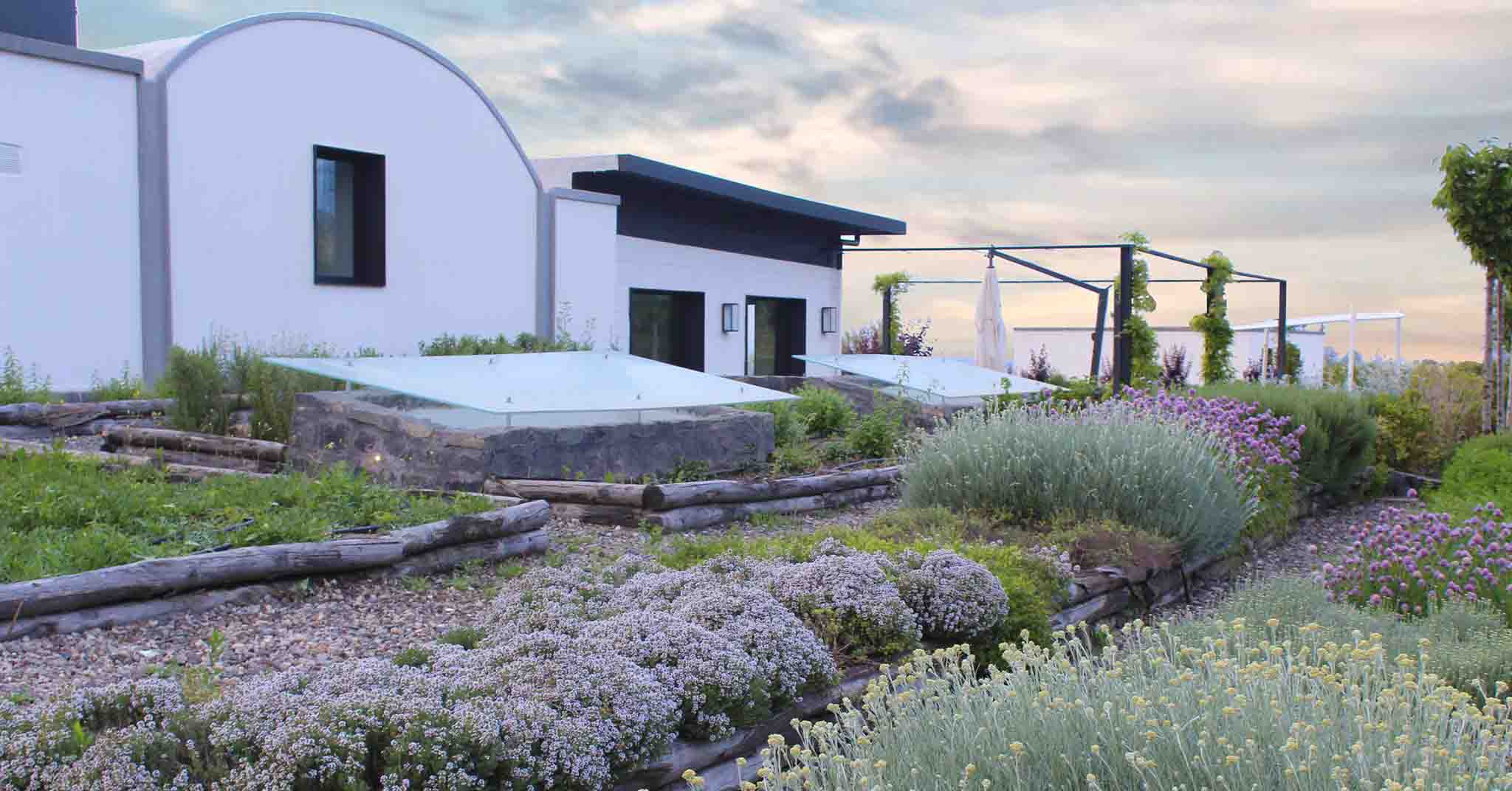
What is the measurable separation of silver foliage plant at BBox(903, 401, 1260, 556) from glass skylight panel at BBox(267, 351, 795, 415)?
236 cm

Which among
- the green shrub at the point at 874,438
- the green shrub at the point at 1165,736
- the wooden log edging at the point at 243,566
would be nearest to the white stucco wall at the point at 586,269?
the green shrub at the point at 874,438

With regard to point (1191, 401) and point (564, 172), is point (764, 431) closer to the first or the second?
point (1191, 401)

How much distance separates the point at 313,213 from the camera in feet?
40.0

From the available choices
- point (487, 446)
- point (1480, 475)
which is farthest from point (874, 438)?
point (1480, 475)

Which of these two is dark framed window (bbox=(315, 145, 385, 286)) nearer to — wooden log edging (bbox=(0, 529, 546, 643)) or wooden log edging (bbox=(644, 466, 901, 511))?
wooden log edging (bbox=(644, 466, 901, 511))

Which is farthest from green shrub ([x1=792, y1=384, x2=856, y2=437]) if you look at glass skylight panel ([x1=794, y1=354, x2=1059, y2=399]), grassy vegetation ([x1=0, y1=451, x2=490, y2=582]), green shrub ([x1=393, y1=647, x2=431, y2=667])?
green shrub ([x1=393, y1=647, x2=431, y2=667])

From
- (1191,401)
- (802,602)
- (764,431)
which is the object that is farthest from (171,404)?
(1191,401)

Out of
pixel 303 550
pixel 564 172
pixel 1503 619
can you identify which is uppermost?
pixel 564 172

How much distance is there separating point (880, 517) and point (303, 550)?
3.20 metres

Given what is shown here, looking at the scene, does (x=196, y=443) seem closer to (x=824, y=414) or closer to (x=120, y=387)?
(x=120, y=387)

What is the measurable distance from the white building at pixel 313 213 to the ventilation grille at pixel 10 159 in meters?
0.02

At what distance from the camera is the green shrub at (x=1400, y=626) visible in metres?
4.25

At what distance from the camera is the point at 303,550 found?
4.87 metres

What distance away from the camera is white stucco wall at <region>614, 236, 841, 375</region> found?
1644cm
